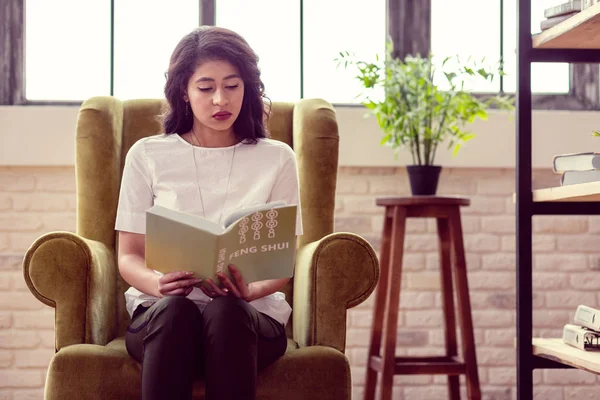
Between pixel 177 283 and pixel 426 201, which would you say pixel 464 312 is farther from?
pixel 177 283

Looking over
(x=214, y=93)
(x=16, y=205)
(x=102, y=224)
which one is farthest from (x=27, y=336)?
(x=214, y=93)

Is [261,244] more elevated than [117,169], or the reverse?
[117,169]

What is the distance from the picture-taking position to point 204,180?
2031 millimetres

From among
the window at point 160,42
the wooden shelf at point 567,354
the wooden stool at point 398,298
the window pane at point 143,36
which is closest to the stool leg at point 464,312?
the wooden stool at point 398,298

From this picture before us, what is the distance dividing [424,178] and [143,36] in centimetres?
131

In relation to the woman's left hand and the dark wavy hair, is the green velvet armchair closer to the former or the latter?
the woman's left hand

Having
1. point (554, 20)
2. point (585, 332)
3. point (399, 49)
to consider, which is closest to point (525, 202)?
point (585, 332)

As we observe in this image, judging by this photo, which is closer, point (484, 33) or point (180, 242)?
point (180, 242)

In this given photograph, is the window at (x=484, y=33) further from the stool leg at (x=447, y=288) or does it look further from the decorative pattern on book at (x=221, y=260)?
the decorative pattern on book at (x=221, y=260)

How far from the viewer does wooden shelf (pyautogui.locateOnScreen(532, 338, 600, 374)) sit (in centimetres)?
178

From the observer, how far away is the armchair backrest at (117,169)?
2248 millimetres

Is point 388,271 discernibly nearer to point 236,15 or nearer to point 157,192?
point 157,192

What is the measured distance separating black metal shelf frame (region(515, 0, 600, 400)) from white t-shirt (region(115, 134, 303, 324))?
57 centimetres

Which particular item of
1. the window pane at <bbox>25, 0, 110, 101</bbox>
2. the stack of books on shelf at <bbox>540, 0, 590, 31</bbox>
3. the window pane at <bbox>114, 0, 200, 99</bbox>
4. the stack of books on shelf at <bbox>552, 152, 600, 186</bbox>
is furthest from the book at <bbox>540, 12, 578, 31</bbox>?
the window pane at <bbox>25, 0, 110, 101</bbox>
